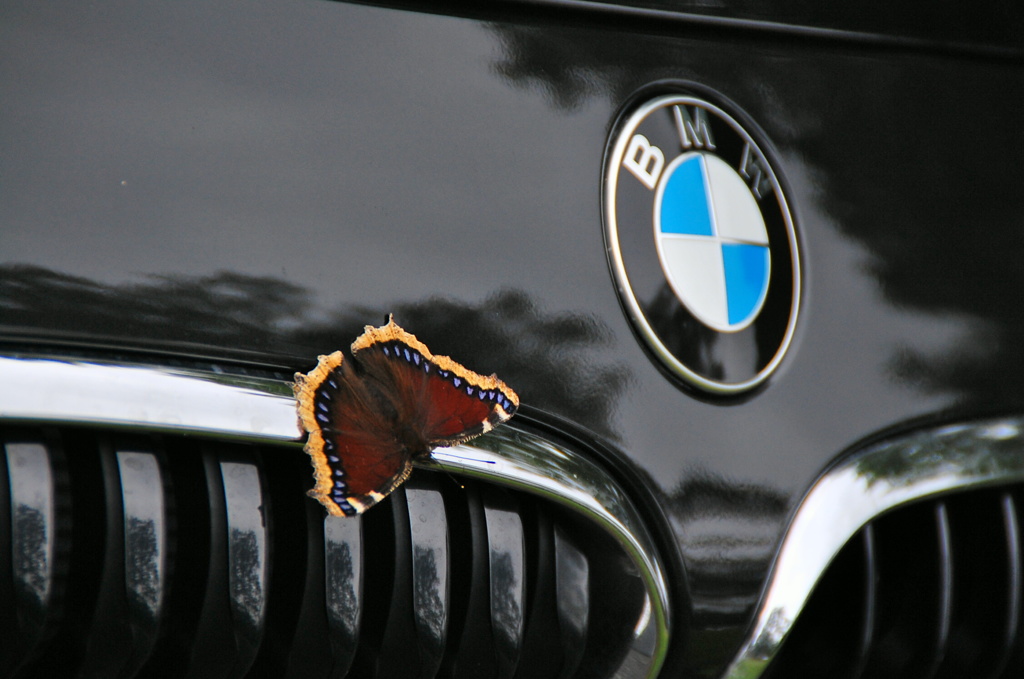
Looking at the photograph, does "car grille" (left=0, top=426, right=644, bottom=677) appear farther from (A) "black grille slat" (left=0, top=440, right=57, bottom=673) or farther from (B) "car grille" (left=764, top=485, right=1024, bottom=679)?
(B) "car grille" (left=764, top=485, right=1024, bottom=679)

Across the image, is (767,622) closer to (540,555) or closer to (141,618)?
(540,555)

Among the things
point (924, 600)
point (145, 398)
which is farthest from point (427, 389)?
point (924, 600)

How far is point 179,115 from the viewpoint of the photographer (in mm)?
981

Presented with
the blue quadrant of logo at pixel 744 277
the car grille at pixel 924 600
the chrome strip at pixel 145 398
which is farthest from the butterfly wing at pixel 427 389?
the car grille at pixel 924 600

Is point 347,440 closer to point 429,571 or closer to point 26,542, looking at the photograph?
point 429,571

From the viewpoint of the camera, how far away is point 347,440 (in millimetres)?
971

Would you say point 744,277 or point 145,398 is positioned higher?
point 744,277

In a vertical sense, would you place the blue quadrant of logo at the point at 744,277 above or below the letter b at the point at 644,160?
below

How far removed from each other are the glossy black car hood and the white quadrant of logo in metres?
0.08

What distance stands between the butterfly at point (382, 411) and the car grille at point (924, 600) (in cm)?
58

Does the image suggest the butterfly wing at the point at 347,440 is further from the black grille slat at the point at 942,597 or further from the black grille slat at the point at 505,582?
the black grille slat at the point at 942,597

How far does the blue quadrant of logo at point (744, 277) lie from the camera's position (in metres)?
1.18

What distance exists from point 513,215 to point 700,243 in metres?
0.25

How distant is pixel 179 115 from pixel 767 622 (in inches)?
36.3
